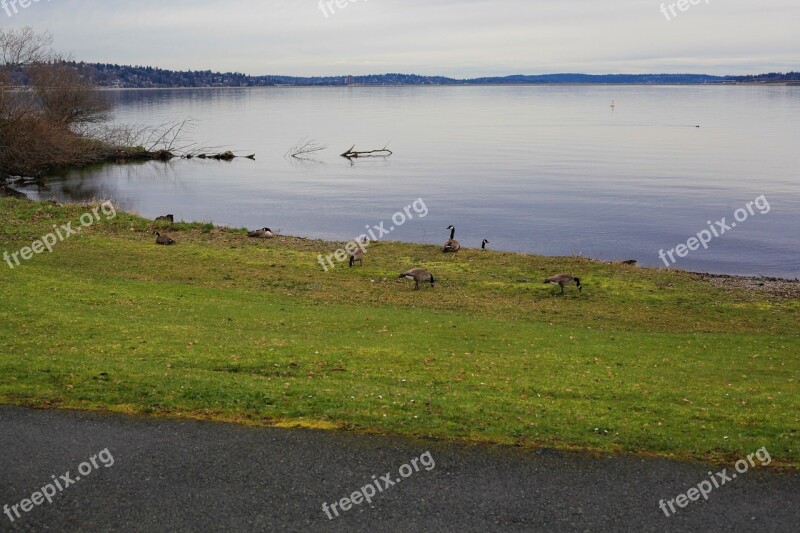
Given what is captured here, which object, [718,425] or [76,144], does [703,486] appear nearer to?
[718,425]

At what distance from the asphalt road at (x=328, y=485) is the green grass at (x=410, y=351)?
0.61 metres

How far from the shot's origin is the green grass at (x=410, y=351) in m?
11.8

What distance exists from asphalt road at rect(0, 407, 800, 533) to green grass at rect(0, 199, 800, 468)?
609 mm

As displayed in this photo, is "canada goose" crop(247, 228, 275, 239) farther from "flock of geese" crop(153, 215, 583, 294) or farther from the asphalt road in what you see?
the asphalt road

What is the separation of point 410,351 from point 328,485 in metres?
6.55

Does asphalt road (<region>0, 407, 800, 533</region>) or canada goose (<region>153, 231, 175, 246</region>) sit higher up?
asphalt road (<region>0, 407, 800, 533</region>)

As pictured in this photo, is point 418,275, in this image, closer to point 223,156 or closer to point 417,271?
point 417,271

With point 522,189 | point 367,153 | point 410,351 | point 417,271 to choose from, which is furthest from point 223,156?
point 410,351

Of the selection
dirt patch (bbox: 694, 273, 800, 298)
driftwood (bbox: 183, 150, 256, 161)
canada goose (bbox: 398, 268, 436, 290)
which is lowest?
dirt patch (bbox: 694, 273, 800, 298)

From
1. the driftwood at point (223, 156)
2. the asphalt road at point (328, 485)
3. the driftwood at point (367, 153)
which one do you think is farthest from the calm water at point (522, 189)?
the asphalt road at point (328, 485)

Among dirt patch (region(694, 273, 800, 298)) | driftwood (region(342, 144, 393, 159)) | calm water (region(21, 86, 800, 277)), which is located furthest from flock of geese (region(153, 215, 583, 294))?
driftwood (region(342, 144, 393, 159))

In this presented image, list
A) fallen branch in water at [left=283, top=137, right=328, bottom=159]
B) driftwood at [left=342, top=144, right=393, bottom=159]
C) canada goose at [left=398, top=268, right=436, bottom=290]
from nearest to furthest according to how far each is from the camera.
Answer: canada goose at [left=398, top=268, right=436, bottom=290] → driftwood at [left=342, top=144, right=393, bottom=159] → fallen branch in water at [left=283, top=137, right=328, bottom=159]

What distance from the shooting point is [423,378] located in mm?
13883

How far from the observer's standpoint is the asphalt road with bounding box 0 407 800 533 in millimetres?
8906
